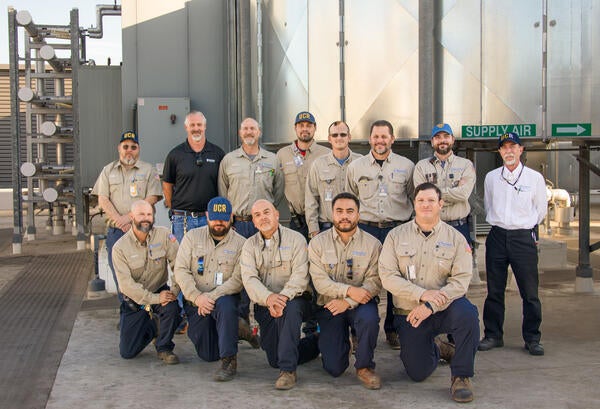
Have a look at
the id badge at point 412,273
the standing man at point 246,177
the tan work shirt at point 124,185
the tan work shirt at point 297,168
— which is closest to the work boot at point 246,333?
the standing man at point 246,177

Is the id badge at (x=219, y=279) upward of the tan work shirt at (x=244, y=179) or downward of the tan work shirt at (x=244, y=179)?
downward

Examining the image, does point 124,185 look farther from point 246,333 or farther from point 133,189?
point 246,333

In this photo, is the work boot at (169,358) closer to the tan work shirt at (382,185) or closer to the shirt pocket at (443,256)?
the tan work shirt at (382,185)

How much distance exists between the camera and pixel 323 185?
5.90 meters

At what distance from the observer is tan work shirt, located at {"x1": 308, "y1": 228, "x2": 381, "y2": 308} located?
16.7ft

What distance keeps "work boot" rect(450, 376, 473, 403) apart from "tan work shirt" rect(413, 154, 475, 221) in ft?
5.02

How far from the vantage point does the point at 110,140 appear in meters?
12.6

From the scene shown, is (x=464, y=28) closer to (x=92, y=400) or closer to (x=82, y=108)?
Answer: (x=92, y=400)

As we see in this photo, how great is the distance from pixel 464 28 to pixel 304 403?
420cm

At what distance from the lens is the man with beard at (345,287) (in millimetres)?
4836

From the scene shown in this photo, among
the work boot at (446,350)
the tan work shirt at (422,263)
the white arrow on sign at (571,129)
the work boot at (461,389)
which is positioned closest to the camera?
the work boot at (461,389)

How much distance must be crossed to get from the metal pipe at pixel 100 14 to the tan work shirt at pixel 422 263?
1177 cm

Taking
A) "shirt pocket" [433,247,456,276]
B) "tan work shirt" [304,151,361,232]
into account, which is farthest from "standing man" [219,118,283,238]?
"shirt pocket" [433,247,456,276]

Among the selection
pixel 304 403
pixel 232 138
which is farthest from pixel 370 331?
pixel 232 138
